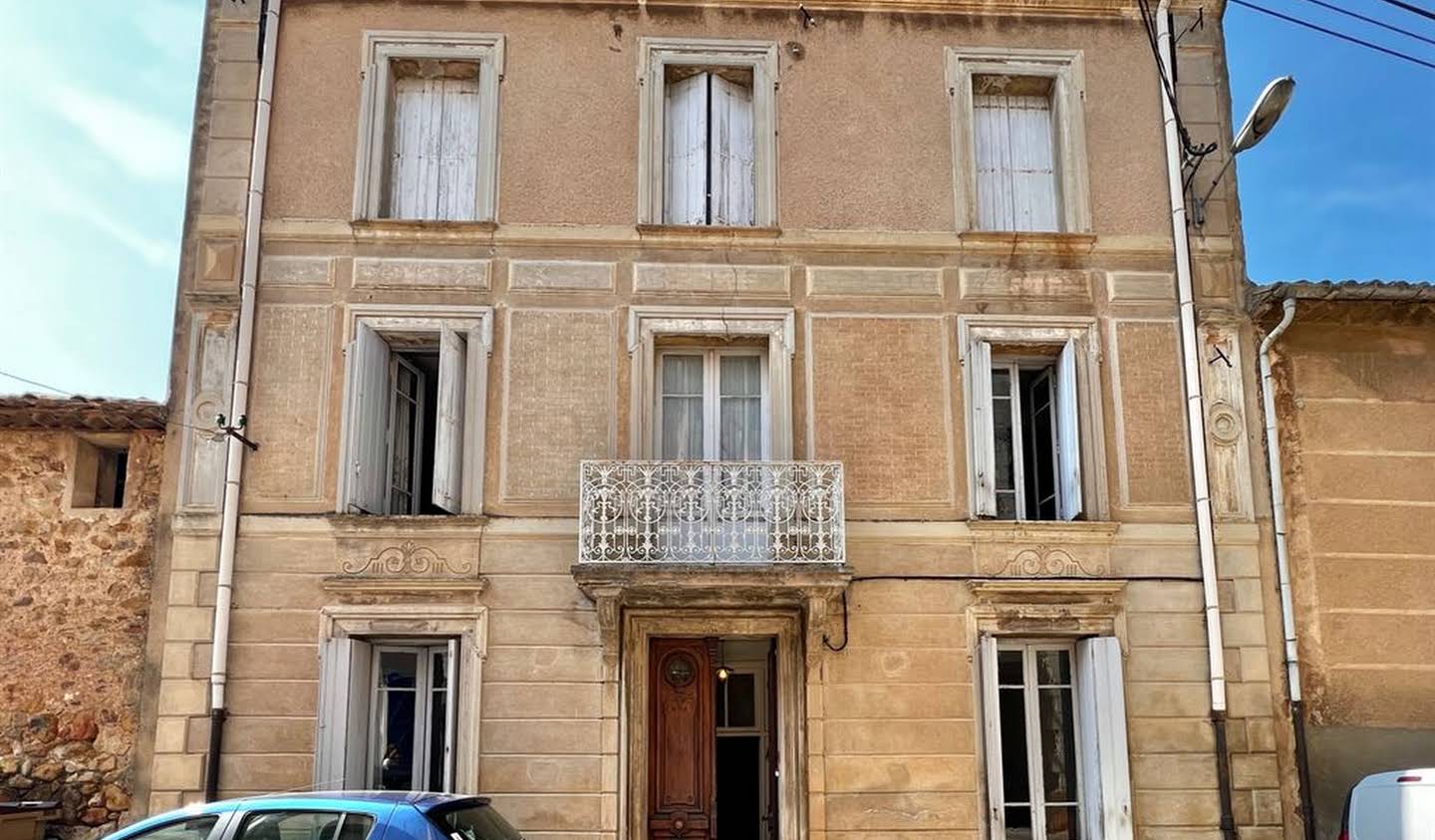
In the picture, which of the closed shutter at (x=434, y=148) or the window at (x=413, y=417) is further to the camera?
the closed shutter at (x=434, y=148)

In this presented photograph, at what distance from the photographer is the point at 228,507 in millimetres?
10500

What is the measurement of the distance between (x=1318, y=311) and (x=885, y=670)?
498 cm

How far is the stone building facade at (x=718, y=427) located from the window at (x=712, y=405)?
0.13 feet

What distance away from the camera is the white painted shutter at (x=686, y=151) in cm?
1164

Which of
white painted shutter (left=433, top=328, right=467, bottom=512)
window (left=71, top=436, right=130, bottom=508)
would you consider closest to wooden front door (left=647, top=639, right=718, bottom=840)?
white painted shutter (left=433, top=328, right=467, bottom=512)

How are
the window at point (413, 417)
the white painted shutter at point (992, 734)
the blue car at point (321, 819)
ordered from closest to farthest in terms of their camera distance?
the blue car at point (321, 819) → the white painted shutter at point (992, 734) → the window at point (413, 417)

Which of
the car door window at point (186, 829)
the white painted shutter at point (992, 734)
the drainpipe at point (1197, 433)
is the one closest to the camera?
the car door window at point (186, 829)

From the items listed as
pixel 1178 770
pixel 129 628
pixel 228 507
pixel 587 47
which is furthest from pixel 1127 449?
pixel 129 628

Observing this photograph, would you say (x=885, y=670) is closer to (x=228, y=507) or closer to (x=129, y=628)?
A: (x=228, y=507)

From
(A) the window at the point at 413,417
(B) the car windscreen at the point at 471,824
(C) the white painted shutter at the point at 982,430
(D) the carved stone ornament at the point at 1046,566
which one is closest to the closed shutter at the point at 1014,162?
(C) the white painted shutter at the point at 982,430

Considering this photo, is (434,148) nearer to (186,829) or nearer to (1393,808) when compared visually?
(186,829)

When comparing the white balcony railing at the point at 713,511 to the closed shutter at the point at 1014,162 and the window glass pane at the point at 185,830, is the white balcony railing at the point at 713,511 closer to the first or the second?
the closed shutter at the point at 1014,162

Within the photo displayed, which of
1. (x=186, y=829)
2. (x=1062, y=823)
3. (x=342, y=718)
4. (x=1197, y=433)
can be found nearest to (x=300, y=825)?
(x=186, y=829)

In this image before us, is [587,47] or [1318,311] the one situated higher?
[587,47]
